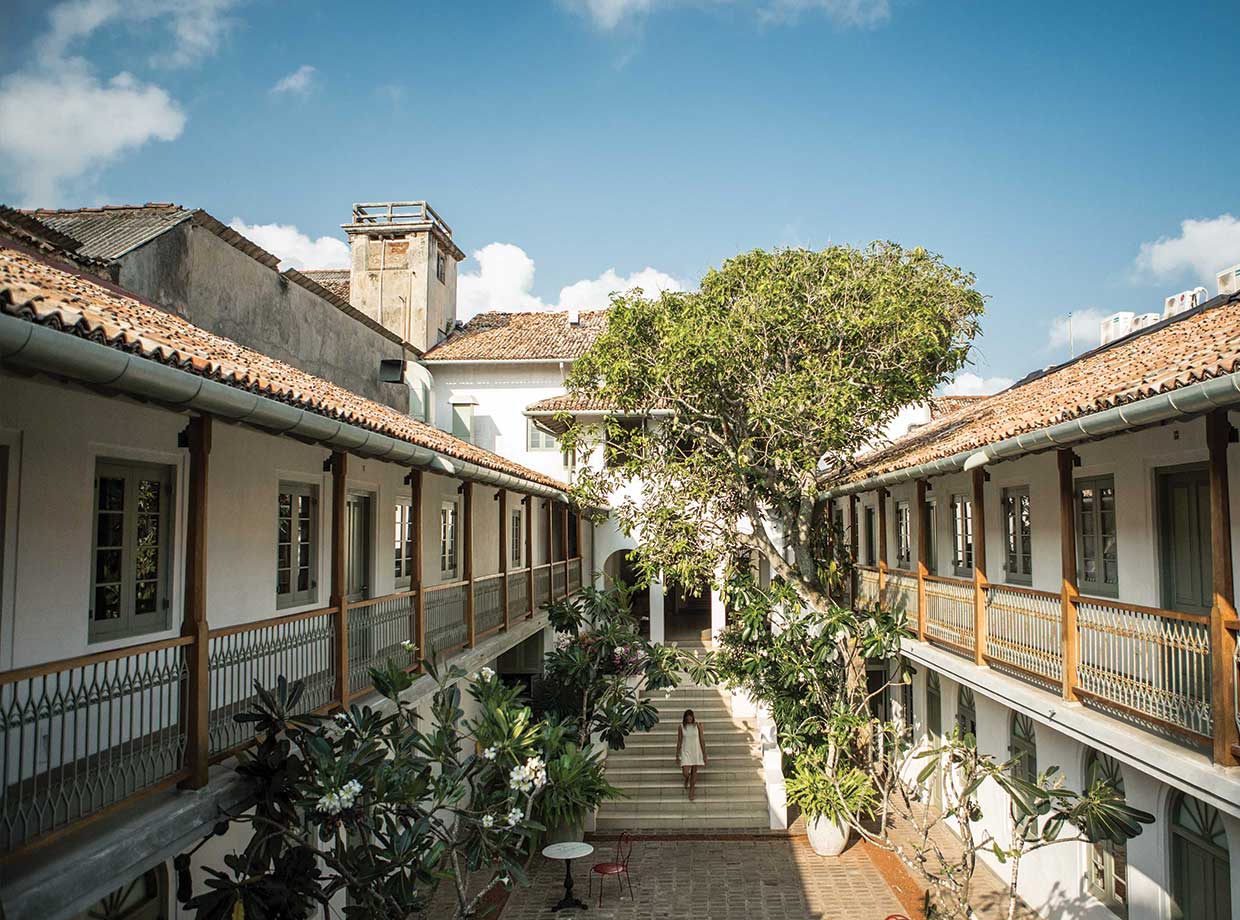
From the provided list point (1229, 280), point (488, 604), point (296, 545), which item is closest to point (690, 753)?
point (488, 604)

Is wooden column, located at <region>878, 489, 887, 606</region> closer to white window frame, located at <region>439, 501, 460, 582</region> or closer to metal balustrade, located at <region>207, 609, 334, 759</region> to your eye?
white window frame, located at <region>439, 501, 460, 582</region>

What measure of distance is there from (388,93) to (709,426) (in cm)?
721

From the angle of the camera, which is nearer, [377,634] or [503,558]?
[377,634]

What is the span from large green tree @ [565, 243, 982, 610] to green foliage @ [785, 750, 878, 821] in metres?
2.58

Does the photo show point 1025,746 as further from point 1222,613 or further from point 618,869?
point 1222,613

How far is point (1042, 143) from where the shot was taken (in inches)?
530

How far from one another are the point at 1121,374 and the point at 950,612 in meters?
4.70

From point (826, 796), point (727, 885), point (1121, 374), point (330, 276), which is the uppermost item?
point (330, 276)

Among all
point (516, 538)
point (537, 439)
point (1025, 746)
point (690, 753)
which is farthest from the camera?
point (537, 439)

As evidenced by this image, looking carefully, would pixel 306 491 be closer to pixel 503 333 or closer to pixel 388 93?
pixel 388 93

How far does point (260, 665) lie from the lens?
23.0ft

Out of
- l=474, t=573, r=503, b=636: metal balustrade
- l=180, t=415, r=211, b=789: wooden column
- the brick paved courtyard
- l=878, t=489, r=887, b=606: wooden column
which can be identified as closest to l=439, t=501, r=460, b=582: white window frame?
l=474, t=573, r=503, b=636: metal balustrade

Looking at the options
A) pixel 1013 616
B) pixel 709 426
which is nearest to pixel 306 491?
pixel 709 426

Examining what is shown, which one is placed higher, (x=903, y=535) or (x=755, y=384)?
(x=755, y=384)
